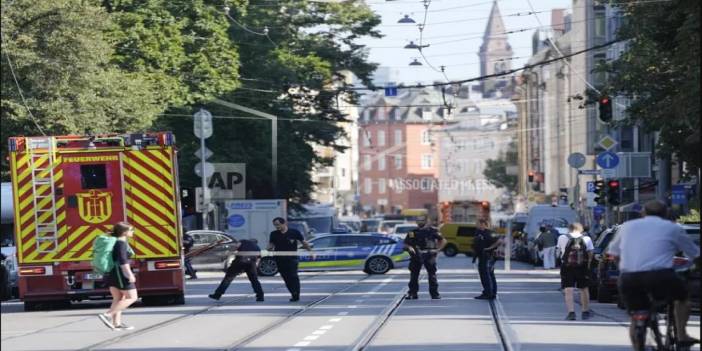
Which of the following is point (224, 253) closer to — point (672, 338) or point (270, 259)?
point (270, 259)

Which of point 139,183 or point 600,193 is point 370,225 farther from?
point 139,183

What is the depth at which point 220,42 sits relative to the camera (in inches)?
2282

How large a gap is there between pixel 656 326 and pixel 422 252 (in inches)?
639

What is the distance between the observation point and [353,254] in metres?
48.3

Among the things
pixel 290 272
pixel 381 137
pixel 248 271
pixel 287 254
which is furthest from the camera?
pixel 381 137

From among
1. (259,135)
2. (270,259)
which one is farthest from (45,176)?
(259,135)

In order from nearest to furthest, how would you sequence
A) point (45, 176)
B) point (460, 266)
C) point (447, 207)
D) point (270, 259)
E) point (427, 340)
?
point (427, 340) < point (45, 176) < point (270, 259) < point (460, 266) < point (447, 207)

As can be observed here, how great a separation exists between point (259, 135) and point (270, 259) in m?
17.5

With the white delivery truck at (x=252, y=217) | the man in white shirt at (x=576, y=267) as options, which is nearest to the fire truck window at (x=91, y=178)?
the man in white shirt at (x=576, y=267)

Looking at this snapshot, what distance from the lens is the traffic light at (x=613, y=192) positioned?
1795 inches

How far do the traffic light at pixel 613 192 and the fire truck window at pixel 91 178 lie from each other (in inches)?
824

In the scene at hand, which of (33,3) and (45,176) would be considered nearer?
(45,176)

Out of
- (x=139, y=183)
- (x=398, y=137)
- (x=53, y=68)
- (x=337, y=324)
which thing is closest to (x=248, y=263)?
(x=139, y=183)

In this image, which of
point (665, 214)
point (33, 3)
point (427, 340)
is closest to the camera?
point (665, 214)
